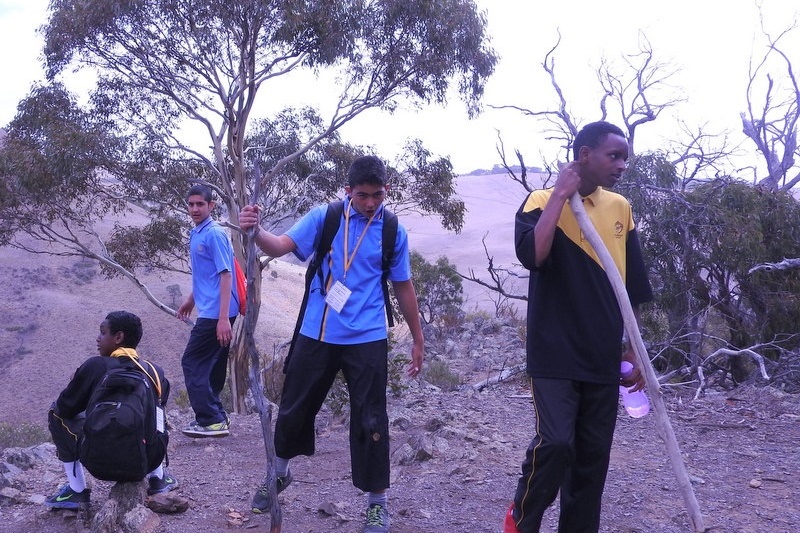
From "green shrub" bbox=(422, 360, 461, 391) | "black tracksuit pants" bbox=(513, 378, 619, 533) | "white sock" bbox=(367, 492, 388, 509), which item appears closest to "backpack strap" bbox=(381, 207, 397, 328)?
"white sock" bbox=(367, 492, 388, 509)

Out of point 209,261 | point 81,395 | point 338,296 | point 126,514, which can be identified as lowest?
point 126,514

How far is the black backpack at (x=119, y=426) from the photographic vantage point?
3.55 metres

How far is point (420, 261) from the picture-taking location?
17.9 metres

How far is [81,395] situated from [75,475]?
445 millimetres

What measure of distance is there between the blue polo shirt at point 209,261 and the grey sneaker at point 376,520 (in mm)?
2327

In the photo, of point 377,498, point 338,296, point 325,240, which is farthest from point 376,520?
point 325,240

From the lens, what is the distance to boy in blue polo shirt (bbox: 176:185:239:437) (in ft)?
17.6

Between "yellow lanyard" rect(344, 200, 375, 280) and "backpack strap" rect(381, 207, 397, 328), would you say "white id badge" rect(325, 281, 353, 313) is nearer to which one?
"yellow lanyard" rect(344, 200, 375, 280)

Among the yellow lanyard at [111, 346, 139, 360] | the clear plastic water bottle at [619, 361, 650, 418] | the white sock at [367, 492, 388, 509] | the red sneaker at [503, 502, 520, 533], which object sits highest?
the yellow lanyard at [111, 346, 139, 360]

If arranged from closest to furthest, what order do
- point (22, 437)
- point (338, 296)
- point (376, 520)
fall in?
point (338, 296)
point (376, 520)
point (22, 437)

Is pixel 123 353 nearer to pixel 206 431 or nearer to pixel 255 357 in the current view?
pixel 255 357

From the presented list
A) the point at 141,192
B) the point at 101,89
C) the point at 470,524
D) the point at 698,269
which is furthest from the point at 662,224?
the point at 101,89

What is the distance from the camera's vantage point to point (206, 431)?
5762mm

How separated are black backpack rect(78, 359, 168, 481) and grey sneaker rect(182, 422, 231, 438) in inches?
80.0
